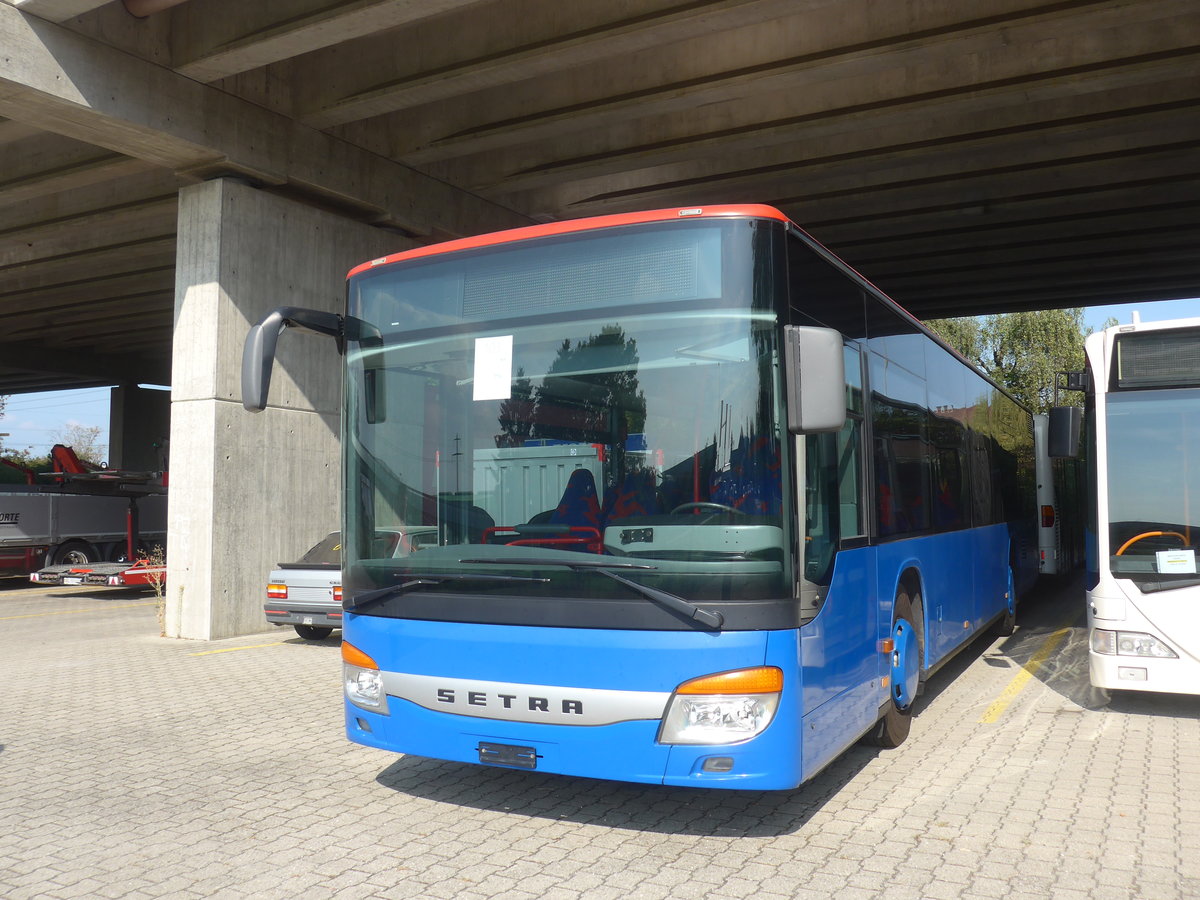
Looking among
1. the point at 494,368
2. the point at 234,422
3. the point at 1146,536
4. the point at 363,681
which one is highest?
the point at 234,422

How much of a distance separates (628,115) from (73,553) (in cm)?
1450

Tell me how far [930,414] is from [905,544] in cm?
160

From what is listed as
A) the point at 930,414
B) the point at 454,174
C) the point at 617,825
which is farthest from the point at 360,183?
the point at 617,825

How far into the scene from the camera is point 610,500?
4.36m

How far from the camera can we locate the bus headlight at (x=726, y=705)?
4156 mm

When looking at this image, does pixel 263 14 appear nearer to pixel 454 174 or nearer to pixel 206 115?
pixel 206 115

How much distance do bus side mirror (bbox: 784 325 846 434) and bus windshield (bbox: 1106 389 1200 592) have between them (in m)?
3.91

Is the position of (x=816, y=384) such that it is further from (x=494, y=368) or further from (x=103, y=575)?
(x=103, y=575)

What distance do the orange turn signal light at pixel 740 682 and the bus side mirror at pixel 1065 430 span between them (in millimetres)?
4237

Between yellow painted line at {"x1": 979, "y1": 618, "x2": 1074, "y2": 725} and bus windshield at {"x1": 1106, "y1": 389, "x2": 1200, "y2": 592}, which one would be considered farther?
yellow painted line at {"x1": 979, "y1": 618, "x2": 1074, "y2": 725}

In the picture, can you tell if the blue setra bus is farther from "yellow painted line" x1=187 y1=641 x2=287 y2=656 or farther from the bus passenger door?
"yellow painted line" x1=187 y1=641 x2=287 y2=656

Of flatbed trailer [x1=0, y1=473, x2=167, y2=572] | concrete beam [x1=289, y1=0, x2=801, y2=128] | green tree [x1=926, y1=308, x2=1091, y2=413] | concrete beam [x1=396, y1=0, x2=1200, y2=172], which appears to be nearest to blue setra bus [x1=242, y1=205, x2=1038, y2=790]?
concrete beam [x1=289, y1=0, x2=801, y2=128]

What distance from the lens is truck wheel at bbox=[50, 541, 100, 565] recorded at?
1997 cm

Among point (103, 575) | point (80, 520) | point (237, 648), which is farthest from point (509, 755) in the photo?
point (80, 520)
